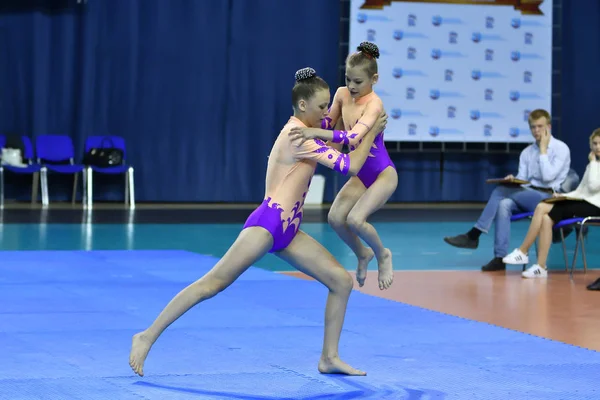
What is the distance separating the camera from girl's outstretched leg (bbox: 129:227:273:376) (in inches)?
183

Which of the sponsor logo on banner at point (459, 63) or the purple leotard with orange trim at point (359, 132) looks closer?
the purple leotard with orange trim at point (359, 132)

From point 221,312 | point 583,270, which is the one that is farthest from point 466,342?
point 583,270

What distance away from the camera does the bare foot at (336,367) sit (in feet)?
16.2

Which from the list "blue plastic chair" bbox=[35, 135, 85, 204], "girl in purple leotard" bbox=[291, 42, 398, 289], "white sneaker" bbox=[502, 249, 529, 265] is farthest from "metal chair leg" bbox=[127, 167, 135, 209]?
"girl in purple leotard" bbox=[291, 42, 398, 289]

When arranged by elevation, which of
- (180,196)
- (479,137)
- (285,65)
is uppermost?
(285,65)

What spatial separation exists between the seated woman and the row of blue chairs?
8.06 metres

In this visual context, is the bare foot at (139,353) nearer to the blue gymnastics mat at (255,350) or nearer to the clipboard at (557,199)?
the blue gymnastics mat at (255,350)

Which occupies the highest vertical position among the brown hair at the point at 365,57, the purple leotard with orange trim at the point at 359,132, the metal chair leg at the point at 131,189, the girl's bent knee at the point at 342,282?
the brown hair at the point at 365,57

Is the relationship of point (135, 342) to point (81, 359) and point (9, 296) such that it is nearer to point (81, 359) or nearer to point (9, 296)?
point (81, 359)

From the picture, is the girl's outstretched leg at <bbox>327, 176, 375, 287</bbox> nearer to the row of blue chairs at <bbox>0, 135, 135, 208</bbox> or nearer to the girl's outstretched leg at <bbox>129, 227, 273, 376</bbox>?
the girl's outstretched leg at <bbox>129, 227, 273, 376</bbox>

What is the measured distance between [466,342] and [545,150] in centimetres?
409

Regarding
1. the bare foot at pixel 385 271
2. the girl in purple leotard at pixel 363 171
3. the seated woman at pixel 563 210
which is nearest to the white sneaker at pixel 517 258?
the seated woman at pixel 563 210

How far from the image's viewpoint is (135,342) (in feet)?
15.3

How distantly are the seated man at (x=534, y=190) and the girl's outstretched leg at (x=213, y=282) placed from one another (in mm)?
5086
